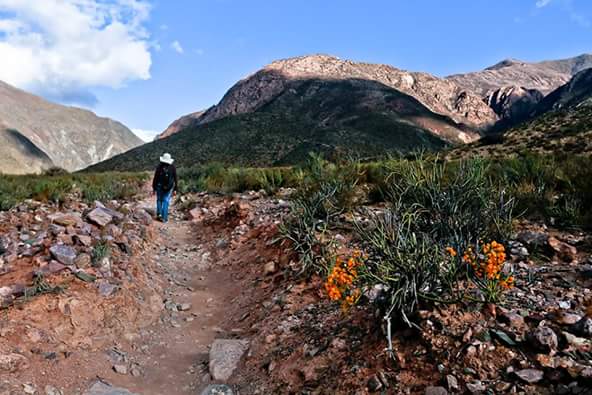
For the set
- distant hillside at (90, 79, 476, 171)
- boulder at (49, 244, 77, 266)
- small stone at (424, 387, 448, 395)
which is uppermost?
distant hillside at (90, 79, 476, 171)

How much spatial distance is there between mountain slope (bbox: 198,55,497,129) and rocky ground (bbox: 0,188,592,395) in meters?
97.2

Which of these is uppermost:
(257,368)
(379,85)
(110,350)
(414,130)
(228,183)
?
(379,85)

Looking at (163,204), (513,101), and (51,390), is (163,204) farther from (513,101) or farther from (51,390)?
(513,101)

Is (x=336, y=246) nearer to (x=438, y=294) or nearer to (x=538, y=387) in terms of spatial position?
(x=438, y=294)

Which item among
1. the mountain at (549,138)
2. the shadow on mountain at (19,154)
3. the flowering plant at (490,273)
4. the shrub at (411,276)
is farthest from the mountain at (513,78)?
the shrub at (411,276)

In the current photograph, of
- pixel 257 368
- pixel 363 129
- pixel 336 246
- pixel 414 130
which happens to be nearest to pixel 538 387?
pixel 257 368

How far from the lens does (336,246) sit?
588 centimetres

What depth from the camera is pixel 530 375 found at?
9.12ft

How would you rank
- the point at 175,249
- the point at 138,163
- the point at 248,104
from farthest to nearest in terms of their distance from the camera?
the point at 248,104 < the point at 138,163 < the point at 175,249

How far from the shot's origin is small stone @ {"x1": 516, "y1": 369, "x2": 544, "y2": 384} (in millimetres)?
2755

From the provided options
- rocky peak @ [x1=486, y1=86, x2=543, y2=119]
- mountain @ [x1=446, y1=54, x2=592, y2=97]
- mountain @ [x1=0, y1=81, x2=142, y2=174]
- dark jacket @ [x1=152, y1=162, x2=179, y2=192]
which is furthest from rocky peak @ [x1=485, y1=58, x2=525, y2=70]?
dark jacket @ [x1=152, y1=162, x2=179, y2=192]

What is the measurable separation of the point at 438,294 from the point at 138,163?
2755 inches

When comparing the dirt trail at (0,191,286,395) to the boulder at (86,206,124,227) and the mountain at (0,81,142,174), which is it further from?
the mountain at (0,81,142,174)

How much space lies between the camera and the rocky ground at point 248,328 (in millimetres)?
3049
